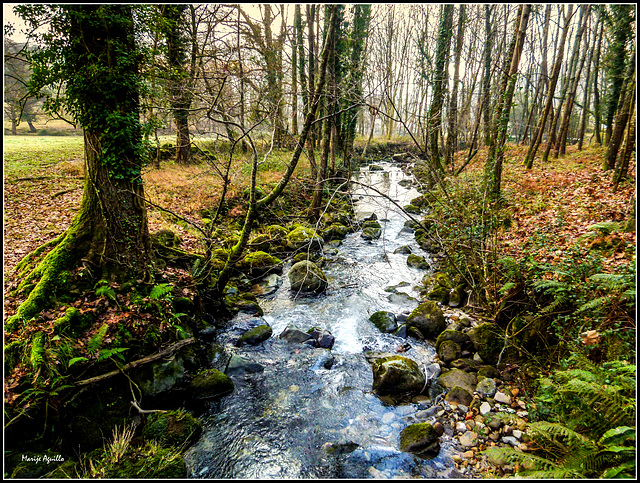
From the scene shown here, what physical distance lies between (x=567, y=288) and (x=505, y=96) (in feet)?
16.8

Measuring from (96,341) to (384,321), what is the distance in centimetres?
582

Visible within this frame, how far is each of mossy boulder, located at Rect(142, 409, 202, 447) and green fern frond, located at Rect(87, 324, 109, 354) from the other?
136 centimetres

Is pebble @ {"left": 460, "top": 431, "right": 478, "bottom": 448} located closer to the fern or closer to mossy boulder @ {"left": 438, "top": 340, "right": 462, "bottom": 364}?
mossy boulder @ {"left": 438, "top": 340, "right": 462, "bottom": 364}

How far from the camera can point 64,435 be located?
414cm

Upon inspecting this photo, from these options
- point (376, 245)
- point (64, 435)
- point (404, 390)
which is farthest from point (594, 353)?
point (376, 245)

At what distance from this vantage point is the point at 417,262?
10.7 m

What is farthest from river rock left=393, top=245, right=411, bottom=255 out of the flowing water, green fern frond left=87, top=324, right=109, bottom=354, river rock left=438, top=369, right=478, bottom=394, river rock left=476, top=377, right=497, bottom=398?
green fern frond left=87, top=324, right=109, bottom=354

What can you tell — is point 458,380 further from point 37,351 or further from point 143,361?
point 37,351

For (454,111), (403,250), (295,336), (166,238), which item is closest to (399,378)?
(295,336)

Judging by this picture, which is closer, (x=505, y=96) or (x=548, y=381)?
(x=548, y=381)

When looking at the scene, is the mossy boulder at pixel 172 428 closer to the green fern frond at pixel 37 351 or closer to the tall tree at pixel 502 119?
A: the green fern frond at pixel 37 351

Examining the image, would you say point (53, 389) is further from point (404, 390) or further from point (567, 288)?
point (567, 288)

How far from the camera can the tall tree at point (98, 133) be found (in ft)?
16.2

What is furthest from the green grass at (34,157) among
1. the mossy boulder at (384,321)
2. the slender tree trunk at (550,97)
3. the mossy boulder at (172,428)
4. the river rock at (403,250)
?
the slender tree trunk at (550,97)
